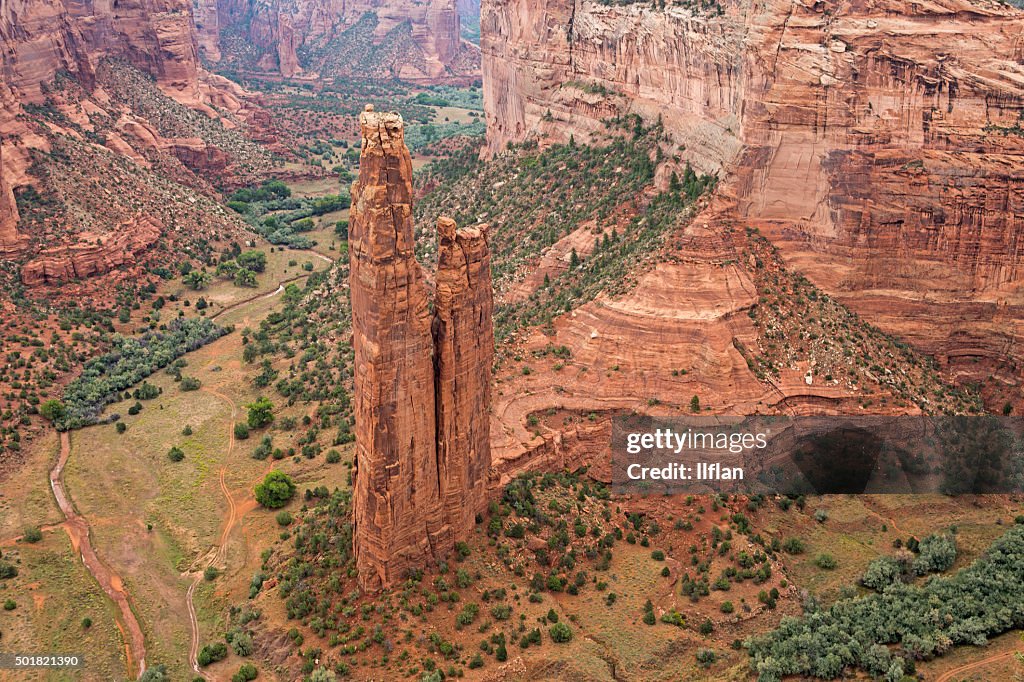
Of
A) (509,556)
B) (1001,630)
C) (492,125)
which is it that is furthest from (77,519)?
(492,125)

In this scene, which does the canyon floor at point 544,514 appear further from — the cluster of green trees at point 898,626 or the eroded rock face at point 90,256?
the eroded rock face at point 90,256

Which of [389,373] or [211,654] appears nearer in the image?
[389,373]

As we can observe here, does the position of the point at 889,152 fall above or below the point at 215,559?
above

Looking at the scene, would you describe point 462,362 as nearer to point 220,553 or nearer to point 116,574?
point 220,553

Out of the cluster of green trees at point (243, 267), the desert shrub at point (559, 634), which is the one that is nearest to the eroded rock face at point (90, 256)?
the cluster of green trees at point (243, 267)

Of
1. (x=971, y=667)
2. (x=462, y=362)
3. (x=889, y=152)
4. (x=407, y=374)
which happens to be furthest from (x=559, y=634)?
(x=889, y=152)

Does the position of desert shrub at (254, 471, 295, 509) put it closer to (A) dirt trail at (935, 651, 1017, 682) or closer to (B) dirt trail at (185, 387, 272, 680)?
(B) dirt trail at (185, 387, 272, 680)
